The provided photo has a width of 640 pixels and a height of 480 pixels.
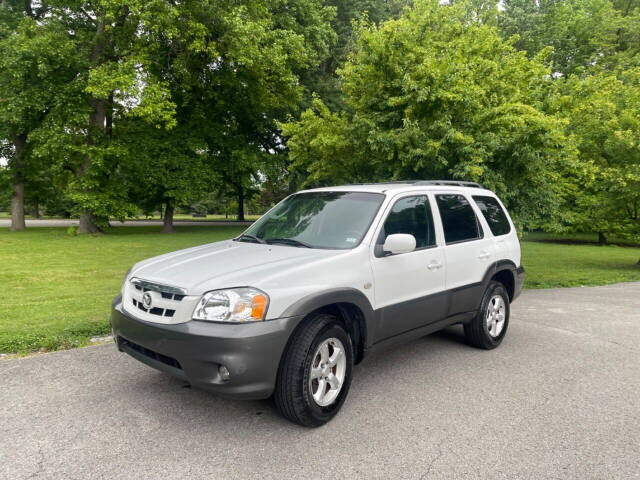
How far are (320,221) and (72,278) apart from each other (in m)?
8.11

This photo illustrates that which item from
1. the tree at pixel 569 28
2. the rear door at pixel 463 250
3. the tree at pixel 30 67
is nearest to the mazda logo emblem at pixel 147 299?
the rear door at pixel 463 250

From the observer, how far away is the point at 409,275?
3.97 m

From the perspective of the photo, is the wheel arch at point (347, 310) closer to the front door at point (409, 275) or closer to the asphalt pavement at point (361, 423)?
the front door at point (409, 275)

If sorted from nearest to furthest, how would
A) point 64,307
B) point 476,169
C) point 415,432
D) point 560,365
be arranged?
point 415,432 < point 560,365 < point 64,307 < point 476,169

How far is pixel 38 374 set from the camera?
413 cm

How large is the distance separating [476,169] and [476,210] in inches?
154

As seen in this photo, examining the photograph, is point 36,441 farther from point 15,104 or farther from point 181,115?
point 181,115

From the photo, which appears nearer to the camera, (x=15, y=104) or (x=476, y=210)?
(x=476, y=210)

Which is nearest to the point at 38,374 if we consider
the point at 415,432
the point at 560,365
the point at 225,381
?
the point at 225,381

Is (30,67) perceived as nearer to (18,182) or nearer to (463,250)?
(18,182)

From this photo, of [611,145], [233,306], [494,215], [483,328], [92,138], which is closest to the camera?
[233,306]

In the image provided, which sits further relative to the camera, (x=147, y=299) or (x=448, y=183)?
(x=448, y=183)

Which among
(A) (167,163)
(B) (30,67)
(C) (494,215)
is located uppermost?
(B) (30,67)

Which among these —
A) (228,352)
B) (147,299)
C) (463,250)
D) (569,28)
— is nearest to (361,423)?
(228,352)
